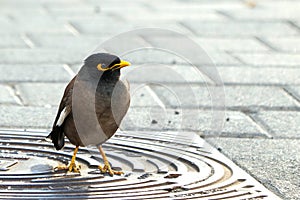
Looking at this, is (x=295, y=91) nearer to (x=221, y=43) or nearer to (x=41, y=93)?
(x=221, y=43)

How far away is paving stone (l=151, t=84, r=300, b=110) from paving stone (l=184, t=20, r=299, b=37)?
2263mm

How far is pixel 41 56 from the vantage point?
7641 millimetres

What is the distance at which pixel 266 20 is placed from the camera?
9805 millimetres

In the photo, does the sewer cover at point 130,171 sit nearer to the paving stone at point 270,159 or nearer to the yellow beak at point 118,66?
the paving stone at point 270,159

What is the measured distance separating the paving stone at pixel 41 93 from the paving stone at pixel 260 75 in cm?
147

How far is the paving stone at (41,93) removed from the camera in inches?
241

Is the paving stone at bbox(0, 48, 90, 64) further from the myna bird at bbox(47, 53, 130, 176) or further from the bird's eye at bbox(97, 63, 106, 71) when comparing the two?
the bird's eye at bbox(97, 63, 106, 71)

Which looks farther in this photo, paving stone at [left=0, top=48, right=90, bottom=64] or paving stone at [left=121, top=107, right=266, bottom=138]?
paving stone at [left=0, top=48, right=90, bottom=64]

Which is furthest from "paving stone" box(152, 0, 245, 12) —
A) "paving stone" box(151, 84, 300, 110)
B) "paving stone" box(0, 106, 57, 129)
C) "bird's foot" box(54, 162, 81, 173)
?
"bird's foot" box(54, 162, 81, 173)

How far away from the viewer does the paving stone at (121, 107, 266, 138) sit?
5.51 m

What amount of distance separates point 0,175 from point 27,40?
415 centimetres

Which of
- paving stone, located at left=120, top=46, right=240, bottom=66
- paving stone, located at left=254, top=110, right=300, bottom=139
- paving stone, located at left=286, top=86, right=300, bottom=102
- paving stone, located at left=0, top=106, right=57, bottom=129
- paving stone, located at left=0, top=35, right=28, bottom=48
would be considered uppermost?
paving stone, located at left=0, top=35, right=28, bottom=48

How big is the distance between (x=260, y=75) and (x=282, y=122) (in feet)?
4.70

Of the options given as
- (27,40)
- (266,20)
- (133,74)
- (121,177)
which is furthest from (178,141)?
(266,20)
